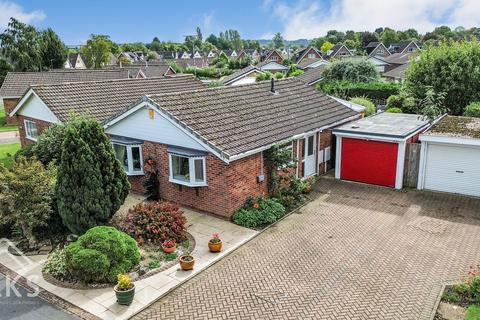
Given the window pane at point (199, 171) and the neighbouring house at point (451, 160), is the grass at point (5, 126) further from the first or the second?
the neighbouring house at point (451, 160)

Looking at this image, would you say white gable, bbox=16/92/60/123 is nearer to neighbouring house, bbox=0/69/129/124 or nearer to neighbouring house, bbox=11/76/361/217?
neighbouring house, bbox=11/76/361/217

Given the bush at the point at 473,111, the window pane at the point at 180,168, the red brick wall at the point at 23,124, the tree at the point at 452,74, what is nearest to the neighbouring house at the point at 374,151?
the bush at the point at 473,111

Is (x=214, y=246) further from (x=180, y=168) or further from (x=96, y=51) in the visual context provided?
(x=96, y=51)

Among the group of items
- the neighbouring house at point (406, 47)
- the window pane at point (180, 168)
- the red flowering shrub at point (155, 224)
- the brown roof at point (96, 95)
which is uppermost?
the neighbouring house at point (406, 47)

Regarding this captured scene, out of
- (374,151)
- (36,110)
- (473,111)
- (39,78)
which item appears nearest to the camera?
(374,151)

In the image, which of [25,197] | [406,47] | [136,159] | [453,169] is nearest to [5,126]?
[136,159]

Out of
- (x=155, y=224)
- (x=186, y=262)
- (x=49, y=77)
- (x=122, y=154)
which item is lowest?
(x=186, y=262)

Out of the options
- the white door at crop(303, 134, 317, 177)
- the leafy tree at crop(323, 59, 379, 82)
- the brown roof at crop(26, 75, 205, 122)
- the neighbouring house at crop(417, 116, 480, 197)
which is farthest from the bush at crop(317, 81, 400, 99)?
the neighbouring house at crop(417, 116, 480, 197)
